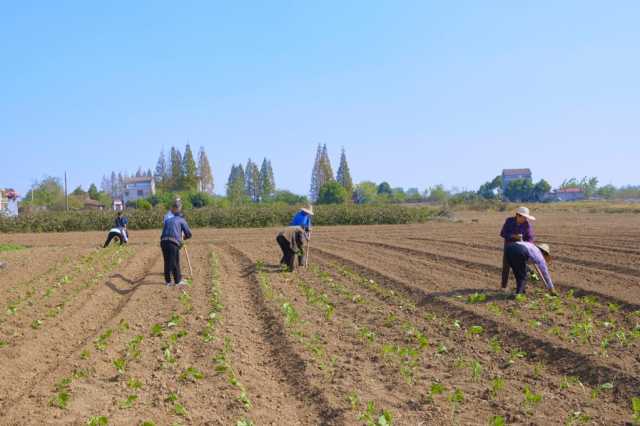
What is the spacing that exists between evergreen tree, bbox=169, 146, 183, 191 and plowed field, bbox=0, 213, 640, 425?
64681 millimetres

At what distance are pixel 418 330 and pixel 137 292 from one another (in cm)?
558

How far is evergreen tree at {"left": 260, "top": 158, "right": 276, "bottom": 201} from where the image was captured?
88375 millimetres

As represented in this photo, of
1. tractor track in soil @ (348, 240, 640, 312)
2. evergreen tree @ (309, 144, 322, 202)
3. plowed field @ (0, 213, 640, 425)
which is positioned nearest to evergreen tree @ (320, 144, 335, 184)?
evergreen tree @ (309, 144, 322, 202)

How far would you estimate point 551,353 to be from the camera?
6.51m

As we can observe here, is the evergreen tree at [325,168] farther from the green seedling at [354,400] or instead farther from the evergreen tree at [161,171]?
the green seedling at [354,400]

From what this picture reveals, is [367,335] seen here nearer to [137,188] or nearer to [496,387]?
[496,387]

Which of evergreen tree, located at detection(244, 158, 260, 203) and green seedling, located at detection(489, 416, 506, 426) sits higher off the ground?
evergreen tree, located at detection(244, 158, 260, 203)

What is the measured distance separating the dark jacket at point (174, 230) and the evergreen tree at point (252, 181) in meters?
76.0

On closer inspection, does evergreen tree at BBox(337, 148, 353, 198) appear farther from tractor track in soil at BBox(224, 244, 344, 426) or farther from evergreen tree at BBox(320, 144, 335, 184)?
tractor track in soil at BBox(224, 244, 344, 426)

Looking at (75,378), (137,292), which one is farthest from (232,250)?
(75,378)

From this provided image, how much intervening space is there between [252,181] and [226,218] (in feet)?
179

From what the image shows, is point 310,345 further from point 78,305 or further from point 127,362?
point 78,305

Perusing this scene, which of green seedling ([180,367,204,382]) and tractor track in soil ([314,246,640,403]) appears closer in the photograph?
tractor track in soil ([314,246,640,403])

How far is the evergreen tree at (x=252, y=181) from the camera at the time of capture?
90125 mm
